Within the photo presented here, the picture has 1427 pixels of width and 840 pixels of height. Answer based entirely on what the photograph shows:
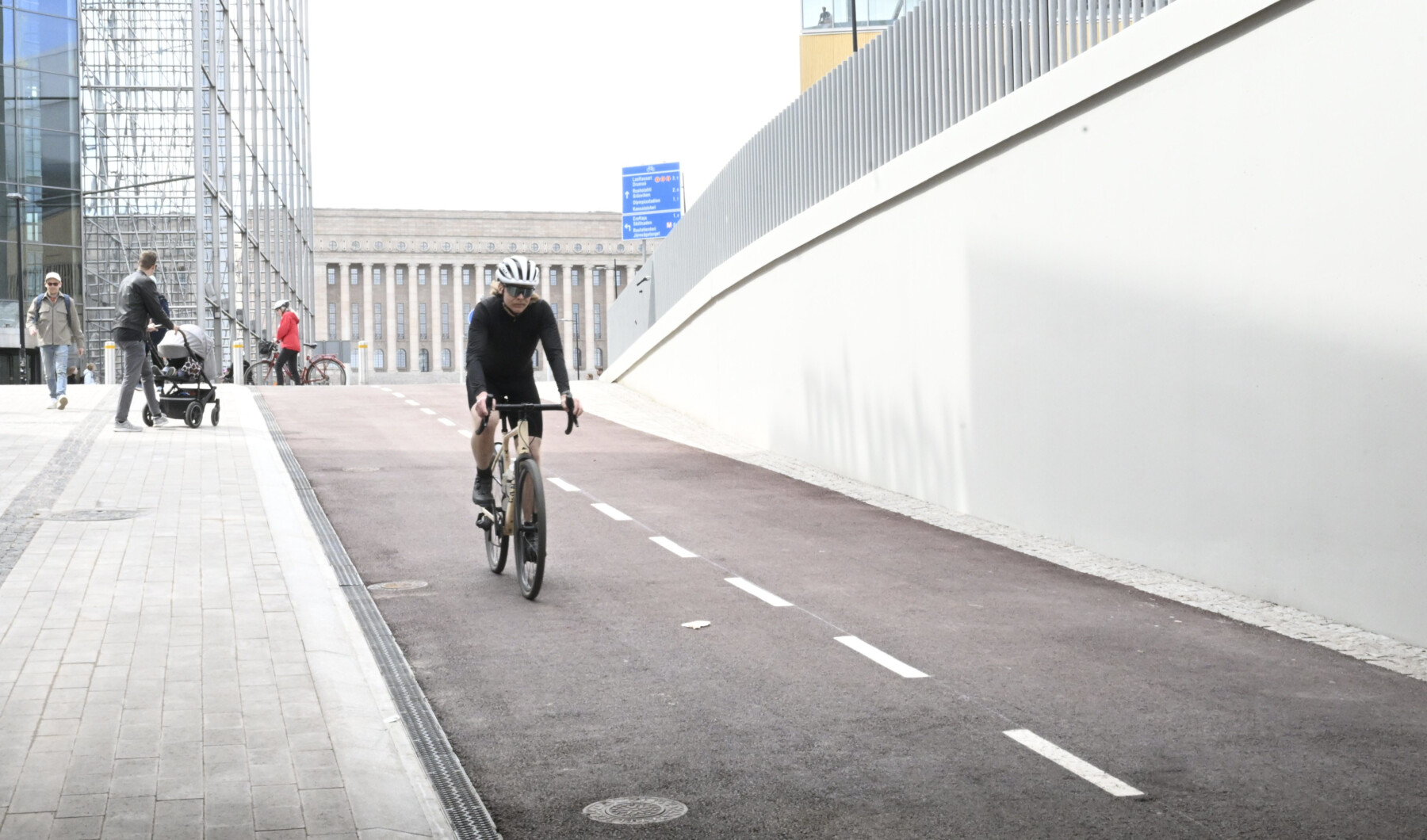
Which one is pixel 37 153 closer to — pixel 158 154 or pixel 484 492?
pixel 158 154

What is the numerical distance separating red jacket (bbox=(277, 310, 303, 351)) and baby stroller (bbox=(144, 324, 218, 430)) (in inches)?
543

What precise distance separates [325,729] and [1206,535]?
599cm

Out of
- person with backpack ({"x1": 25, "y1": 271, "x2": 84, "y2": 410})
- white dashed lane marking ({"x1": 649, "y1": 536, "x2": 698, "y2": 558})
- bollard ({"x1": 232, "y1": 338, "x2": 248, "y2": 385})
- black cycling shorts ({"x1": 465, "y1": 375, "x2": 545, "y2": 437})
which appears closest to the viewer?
black cycling shorts ({"x1": 465, "y1": 375, "x2": 545, "y2": 437})

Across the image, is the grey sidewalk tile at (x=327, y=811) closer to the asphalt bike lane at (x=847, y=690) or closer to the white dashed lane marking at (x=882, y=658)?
the asphalt bike lane at (x=847, y=690)

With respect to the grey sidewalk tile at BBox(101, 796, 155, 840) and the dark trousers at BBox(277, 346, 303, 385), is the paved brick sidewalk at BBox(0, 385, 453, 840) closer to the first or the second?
the grey sidewalk tile at BBox(101, 796, 155, 840)

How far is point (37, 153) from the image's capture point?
43.0 meters

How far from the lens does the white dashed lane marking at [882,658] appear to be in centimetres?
692

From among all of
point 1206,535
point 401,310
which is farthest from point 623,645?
point 401,310

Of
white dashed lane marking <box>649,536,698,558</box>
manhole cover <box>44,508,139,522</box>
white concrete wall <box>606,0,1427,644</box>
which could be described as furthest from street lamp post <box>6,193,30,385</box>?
white dashed lane marking <box>649,536,698,558</box>

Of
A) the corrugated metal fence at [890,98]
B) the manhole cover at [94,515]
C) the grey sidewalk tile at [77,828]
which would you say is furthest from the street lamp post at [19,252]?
the grey sidewalk tile at [77,828]

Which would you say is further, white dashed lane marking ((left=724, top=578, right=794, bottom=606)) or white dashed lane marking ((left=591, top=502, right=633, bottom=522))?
white dashed lane marking ((left=591, top=502, right=633, bottom=522))

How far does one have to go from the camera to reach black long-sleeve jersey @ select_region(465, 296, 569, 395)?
9.12 m

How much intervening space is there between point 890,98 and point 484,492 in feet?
23.7

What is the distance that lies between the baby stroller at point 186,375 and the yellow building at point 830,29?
20.4 metres
